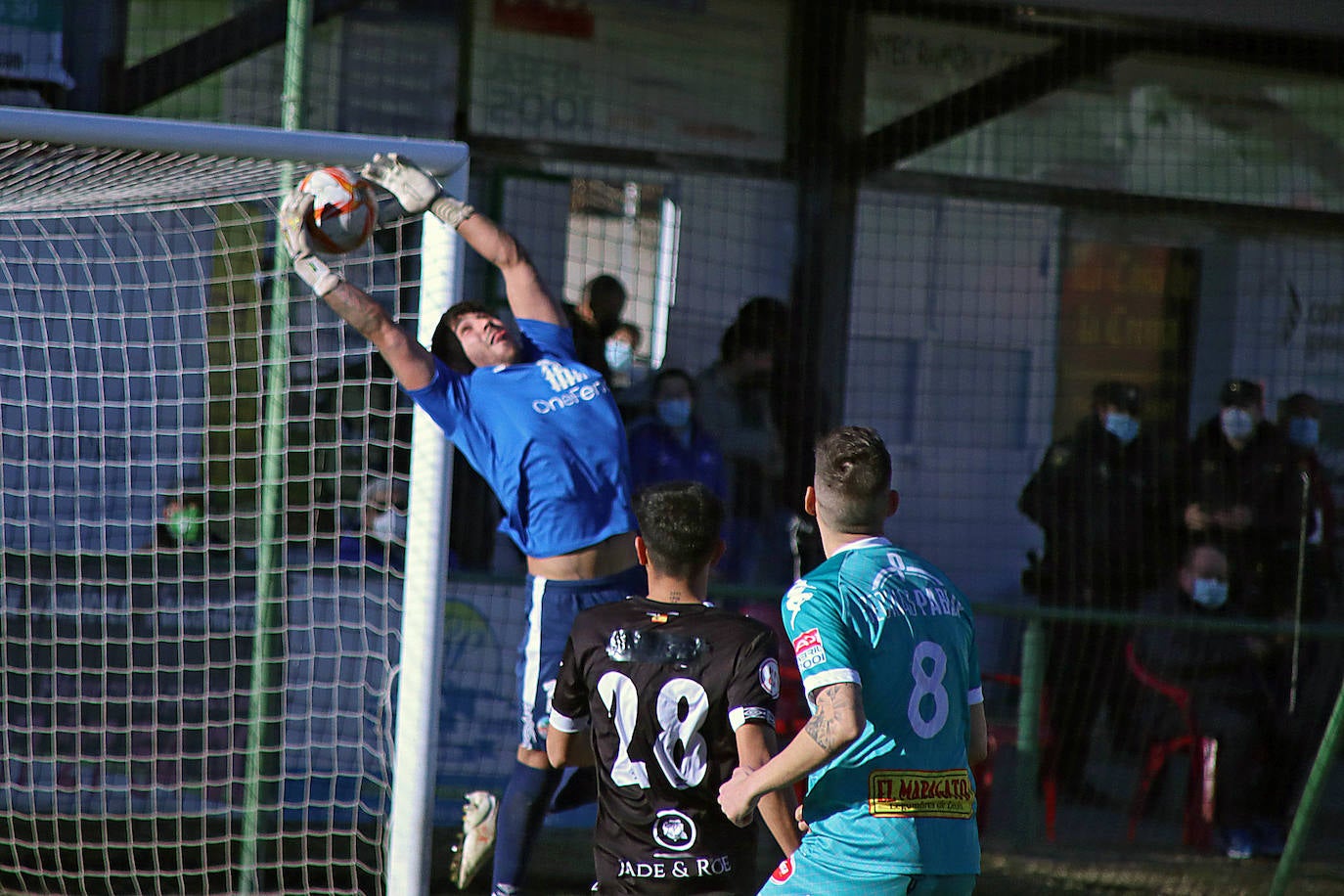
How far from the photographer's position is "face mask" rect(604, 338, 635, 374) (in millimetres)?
6773

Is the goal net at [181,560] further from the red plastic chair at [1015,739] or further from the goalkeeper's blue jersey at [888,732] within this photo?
the goalkeeper's blue jersey at [888,732]

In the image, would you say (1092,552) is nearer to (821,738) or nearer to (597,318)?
(597,318)

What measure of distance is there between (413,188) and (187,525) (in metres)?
2.41

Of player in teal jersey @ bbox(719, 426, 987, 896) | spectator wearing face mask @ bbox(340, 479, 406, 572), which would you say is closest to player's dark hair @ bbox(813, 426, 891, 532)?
player in teal jersey @ bbox(719, 426, 987, 896)

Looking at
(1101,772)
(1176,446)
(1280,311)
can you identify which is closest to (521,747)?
(1101,772)

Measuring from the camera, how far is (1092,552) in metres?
6.66

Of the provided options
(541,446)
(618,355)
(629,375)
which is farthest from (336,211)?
(629,375)

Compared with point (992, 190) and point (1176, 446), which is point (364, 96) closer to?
point (992, 190)

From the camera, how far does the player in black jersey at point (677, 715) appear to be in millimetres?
2941

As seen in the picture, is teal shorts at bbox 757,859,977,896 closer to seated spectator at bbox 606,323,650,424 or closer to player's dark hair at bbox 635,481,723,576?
player's dark hair at bbox 635,481,723,576

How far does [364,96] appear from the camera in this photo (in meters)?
6.71

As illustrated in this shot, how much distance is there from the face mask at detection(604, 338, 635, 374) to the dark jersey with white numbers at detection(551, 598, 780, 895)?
149 inches

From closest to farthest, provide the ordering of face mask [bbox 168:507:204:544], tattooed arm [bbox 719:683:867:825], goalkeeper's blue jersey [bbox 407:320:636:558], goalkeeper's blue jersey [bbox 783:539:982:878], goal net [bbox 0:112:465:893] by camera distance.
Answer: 1. tattooed arm [bbox 719:683:867:825]
2. goalkeeper's blue jersey [bbox 783:539:982:878]
3. goalkeeper's blue jersey [bbox 407:320:636:558]
4. goal net [bbox 0:112:465:893]
5. face mask [bbox 168:507:204:544]

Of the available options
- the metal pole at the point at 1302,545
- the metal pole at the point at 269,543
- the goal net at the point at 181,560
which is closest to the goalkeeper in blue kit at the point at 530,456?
the metal pole at the point at 269,543
